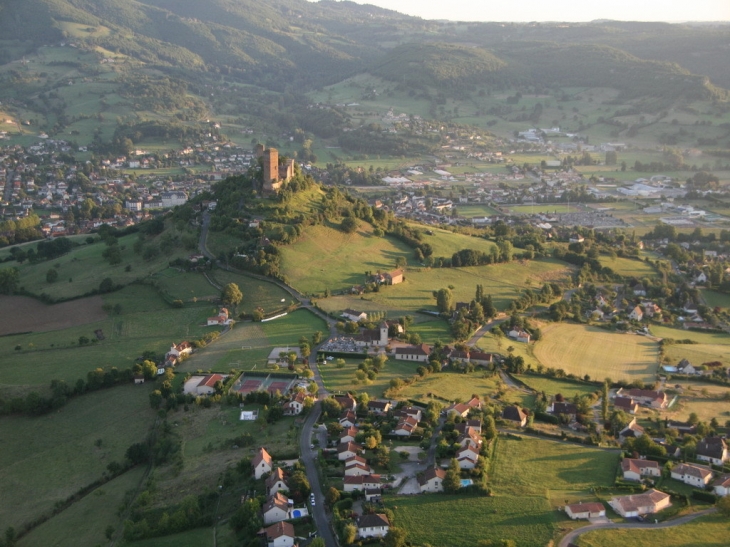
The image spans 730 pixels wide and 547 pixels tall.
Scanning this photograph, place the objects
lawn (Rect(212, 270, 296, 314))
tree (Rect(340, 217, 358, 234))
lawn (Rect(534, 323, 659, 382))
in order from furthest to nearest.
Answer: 1. tree (Rect(340, 217, 358, 234))
2. lawn (Rect(212, 270, 296, 314))
3. lawn (Rect(534, 323, 659, 382))

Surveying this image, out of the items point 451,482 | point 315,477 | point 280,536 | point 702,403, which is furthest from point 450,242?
point 280,536

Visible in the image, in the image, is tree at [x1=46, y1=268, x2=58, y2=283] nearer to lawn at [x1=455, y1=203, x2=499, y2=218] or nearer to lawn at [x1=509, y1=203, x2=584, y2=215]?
lawn at [x1=455, y1=203, x2=499, y2=218]

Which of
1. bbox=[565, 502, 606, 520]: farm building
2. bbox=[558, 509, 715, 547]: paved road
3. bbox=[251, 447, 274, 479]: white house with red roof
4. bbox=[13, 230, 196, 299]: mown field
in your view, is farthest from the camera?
bbox=[13, 230, 196, 299]: mown field

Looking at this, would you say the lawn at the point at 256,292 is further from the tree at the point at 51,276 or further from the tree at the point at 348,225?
the tree at the point at 51,276

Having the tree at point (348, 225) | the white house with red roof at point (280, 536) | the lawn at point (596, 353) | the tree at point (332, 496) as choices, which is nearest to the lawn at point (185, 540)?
the white house with red roof at point (280, 536)

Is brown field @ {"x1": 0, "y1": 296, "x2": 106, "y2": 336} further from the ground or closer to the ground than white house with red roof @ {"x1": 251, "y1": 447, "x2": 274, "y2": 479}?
closer to the ground

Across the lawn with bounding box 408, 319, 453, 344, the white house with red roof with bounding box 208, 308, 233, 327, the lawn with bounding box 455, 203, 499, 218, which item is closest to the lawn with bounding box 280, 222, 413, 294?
the white house with red roof with bounding box 208, 308, 233, 327

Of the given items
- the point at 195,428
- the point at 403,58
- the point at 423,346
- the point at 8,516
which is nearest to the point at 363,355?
the point at 423,346

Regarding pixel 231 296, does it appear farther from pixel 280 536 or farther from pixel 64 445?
pixel 280 536
